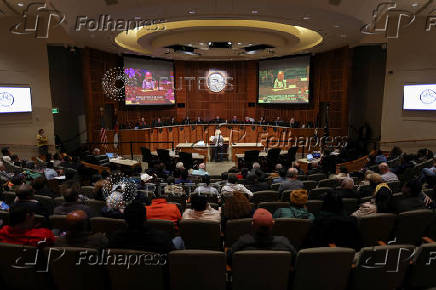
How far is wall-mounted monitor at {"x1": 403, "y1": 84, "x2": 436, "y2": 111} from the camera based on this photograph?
430 inches

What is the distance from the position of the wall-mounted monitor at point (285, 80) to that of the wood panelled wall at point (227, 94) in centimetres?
45

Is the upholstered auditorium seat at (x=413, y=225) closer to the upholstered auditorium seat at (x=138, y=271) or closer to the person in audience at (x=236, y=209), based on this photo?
the person in audience at (x=236, y=209)

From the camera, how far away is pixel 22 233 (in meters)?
2.86

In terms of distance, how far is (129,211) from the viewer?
275 centimetres

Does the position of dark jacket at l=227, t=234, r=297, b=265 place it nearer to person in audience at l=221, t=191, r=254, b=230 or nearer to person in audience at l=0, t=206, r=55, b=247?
person in audience at l=221, t=191, r=254, b=230

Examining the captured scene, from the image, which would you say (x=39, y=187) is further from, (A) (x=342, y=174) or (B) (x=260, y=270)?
(A) (x=342, y=174)

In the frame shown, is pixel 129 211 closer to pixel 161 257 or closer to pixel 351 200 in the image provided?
pixel 161 257

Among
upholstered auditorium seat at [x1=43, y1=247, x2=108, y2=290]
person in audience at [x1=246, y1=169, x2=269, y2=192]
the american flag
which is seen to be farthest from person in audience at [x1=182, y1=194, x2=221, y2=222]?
the american flag

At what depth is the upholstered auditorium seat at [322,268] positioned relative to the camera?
8.45 feet

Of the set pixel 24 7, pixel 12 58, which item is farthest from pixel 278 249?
pixel 12 58

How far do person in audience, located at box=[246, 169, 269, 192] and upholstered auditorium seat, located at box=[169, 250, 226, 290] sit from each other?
3.28 metres

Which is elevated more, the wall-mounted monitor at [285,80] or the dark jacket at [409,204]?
the wall-mounted monitor at [285,80]

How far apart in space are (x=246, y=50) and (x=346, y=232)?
12.7 meters

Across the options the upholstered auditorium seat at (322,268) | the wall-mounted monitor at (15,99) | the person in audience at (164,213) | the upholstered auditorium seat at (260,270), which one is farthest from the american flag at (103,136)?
the upholstered auditorium seat at (322,268)
